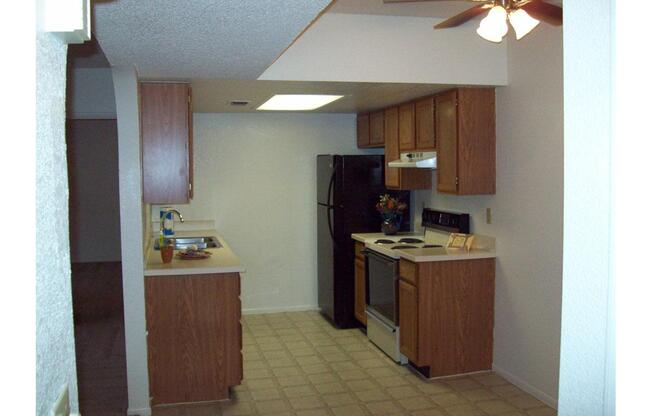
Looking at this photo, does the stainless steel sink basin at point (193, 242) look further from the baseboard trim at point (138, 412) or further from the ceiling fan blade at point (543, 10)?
the ceiling fan blade at point (543, 10)

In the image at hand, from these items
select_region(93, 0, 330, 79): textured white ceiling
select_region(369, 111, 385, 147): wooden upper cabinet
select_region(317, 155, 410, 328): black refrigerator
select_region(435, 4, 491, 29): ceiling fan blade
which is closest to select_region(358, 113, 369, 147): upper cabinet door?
select_region(369, 111, 385, 147): wooden upper cabinet

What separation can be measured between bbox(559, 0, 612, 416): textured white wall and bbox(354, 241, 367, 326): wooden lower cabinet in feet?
15.3

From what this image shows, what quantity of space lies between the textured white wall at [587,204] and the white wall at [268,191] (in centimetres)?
564

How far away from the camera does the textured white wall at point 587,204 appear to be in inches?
36.9

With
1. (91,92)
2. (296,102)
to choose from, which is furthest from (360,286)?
(91,92)

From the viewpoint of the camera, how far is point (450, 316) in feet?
15.0

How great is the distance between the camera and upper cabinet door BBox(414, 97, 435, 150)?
4.84 metres

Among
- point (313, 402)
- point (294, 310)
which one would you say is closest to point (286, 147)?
point (294, 310)

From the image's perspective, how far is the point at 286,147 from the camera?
663 cm

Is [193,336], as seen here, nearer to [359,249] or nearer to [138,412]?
[138,412]

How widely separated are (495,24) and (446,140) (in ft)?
6.84

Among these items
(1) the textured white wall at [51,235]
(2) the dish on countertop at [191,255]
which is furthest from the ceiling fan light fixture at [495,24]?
(2) the dish on countertop at [191,255]

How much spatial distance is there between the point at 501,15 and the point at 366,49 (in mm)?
1703

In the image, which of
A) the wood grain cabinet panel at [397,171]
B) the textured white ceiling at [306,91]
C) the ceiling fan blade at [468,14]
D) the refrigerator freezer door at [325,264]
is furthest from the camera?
the refrigerator freezer door at [325,264]
